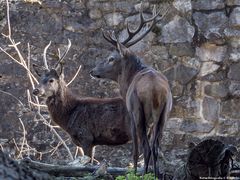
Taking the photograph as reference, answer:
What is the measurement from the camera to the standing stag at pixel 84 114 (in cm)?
865

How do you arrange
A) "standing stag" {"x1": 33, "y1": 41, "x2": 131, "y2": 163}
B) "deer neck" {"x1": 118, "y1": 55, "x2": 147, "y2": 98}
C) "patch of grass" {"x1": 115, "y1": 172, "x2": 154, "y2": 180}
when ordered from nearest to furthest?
"patch of grass" {"x1": 115, "y1": 172, "x2": 154, "y2": 180} → "deer neck" {"x1": 118, "y1": 55, "x2": 147, "y2": 98} → "standing stag" {"x1": 33, "y1": 41, "x2": 131, "y2": 163}

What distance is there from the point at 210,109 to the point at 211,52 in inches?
27.7

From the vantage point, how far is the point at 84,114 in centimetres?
893

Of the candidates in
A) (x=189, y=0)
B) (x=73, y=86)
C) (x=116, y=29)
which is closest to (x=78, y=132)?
(x=73, y=86)

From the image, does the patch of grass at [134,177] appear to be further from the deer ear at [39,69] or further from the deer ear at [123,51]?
the deer ear at [39,69]

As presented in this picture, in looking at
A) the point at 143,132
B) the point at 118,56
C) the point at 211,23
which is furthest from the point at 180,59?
the point at 143,132

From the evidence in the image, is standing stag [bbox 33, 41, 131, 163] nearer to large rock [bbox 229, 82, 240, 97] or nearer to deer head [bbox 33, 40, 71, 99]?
deer head [bbox 33, 40, 71, 99]

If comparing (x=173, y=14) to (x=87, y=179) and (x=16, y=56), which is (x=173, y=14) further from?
(x=87, y=179)

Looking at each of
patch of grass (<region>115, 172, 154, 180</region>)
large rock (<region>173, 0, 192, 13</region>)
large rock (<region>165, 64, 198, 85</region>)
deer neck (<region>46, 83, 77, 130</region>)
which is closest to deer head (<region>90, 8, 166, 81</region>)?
deer neck (<region>46, 83, 77, 130</region>)

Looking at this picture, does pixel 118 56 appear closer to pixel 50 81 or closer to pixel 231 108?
pixel 50 81

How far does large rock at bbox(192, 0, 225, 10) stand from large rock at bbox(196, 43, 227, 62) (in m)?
0.46

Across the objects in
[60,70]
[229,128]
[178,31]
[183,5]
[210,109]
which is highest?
[183,5]

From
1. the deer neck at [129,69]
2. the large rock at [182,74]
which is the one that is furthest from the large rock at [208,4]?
the deer neck at [129,69]

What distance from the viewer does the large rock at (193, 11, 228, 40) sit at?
970 centimetres
